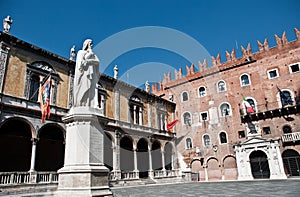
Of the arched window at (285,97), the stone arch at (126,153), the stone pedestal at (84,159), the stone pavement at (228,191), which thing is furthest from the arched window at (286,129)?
the stone pedestal at (84,159)

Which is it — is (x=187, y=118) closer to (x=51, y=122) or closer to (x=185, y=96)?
(x=185, y=96)

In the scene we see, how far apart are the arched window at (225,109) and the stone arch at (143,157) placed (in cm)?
927

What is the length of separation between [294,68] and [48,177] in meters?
22.7

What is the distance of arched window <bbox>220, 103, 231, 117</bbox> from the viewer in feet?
82.3

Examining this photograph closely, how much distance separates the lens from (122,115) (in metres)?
20.5

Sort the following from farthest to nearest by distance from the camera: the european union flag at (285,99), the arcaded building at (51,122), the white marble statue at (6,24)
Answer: the european union flag at (285,99)
the white marble statue at (6,24)
the arcaded building at (51,122)

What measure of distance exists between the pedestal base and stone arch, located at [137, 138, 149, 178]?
16344 millimetres

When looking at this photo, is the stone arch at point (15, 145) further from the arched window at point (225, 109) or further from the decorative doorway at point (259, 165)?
the decorative doorway at point (259, 165)

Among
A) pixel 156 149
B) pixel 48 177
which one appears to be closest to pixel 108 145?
pixel 48 177

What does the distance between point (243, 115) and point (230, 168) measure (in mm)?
5513

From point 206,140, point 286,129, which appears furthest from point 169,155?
point 286,129

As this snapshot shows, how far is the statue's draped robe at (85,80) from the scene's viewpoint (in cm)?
627

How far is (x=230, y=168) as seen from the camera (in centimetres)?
2327

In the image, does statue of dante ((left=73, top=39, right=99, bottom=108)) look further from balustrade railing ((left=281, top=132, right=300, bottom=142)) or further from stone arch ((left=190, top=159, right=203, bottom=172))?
stone arch ((left=190, top=159, right=203, bottom=172))
